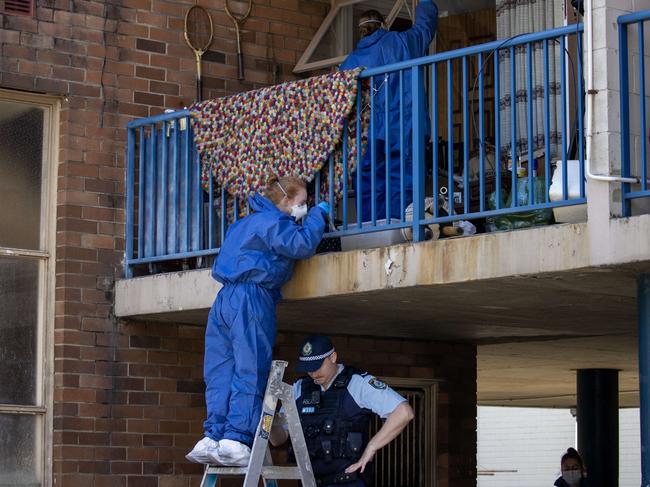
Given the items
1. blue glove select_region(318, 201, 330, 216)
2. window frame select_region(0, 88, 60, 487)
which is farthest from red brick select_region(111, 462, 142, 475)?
blue glove select_region(318, 201, 330, 216)

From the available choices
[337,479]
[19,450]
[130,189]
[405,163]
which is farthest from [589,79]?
[19,450]

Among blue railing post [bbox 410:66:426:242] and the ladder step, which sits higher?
blue railing post [bbox 410:66:426:242]

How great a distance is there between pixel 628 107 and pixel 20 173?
4.40m

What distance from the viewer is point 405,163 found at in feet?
27.9

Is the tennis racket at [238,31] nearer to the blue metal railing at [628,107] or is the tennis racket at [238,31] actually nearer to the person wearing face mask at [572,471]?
the blue metal railing at [628,107]

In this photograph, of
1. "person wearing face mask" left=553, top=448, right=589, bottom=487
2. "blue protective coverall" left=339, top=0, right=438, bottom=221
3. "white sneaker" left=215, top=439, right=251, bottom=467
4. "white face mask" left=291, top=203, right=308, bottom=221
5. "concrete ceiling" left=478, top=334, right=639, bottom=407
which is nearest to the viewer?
"white sneaker" left=215, top=439, right=251, bottom=467

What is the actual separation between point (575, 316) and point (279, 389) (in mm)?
2461

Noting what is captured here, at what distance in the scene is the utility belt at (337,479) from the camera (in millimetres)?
7770

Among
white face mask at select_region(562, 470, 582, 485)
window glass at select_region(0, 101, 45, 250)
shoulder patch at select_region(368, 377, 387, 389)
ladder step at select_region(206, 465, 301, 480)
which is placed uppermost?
window glass at select_region(0, 101, 45, 250)

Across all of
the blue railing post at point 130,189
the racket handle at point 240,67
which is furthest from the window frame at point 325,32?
the blue railing post at point 130,189

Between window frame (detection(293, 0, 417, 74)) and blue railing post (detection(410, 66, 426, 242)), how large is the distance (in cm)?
284

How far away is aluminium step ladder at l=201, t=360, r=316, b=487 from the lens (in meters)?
7.66

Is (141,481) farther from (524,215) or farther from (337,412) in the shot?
(524,215)

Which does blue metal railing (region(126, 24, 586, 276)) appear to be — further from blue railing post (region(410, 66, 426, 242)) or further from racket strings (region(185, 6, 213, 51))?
racket strings (region(185, 6, 213, 51))
